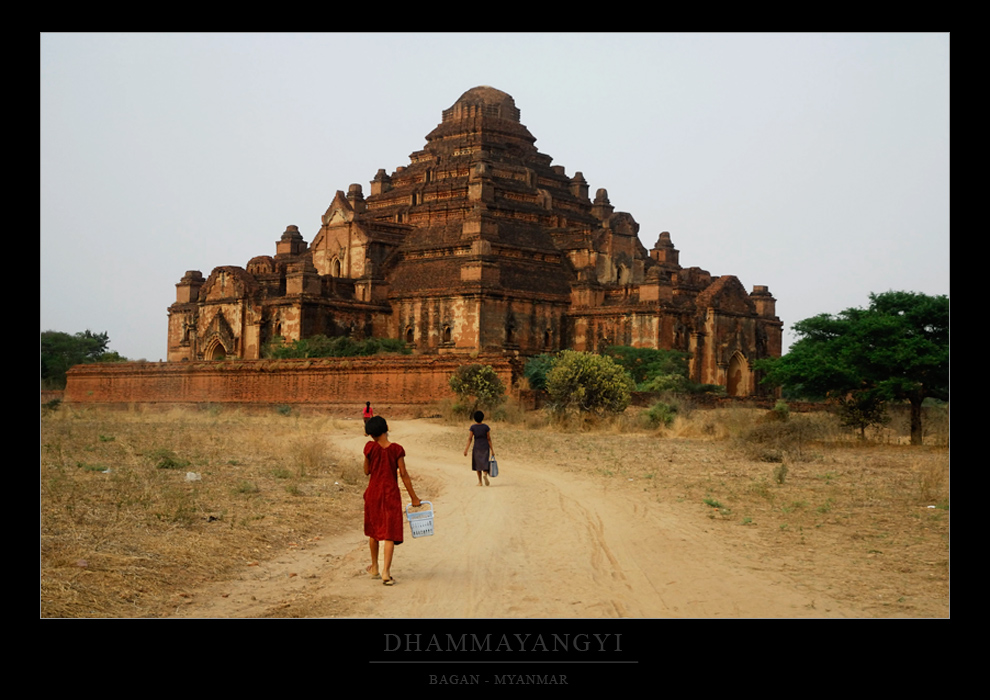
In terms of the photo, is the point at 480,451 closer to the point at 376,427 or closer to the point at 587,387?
the point at 376,427

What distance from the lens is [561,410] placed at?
2814 centimetres

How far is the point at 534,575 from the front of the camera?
29.9ft

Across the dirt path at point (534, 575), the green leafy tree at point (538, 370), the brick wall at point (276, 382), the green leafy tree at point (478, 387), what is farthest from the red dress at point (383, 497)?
the green leafy tree at point (538, 370)

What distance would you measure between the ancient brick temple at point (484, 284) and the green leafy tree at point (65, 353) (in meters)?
9.84

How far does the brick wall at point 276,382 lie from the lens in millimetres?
30906

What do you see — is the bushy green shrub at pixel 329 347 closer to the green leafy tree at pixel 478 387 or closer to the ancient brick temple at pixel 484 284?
the ancient brick temple at pixel 484 284

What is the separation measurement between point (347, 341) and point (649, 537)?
26.4 meters

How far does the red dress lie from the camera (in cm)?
905

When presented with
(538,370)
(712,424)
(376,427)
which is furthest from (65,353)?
(376,427)

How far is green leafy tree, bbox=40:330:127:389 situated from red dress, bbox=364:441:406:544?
44.4 m
